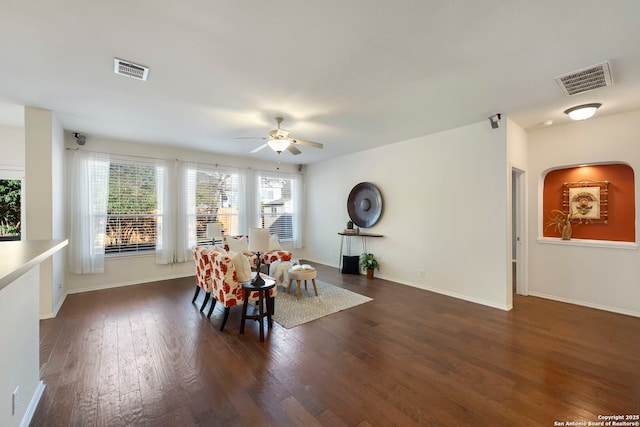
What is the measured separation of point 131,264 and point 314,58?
5142 mm

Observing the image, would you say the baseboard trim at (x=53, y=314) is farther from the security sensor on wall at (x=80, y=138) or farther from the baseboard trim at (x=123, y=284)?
the security sensor on wall at (x=80, y=138)

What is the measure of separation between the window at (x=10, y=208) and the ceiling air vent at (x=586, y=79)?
7.94 meters

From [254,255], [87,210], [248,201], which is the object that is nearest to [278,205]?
[248,201]

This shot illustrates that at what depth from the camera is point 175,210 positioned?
18.0ft

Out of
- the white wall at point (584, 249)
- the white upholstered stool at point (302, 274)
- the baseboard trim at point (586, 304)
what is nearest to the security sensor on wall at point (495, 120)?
the white wall at point (584, 249)

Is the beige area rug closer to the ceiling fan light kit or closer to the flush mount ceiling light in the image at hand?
the ceiling fan light kit

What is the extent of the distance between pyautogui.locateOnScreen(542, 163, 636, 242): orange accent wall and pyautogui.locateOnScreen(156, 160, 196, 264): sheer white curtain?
22.4 feet

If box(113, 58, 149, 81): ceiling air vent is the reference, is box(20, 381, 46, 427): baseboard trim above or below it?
below

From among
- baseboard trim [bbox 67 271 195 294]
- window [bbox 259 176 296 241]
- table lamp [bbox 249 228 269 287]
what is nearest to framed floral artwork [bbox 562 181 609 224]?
table lamp [bbox 249 228 269 287]

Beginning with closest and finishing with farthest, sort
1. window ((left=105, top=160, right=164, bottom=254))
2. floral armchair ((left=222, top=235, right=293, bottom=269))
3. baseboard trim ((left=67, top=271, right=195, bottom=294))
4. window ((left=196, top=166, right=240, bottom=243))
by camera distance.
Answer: baseboard trim ((left=67, top=271, right=195, bottom=294))
window ((left=105, top=160, right=164, bottom=254))
floral armchair ((left=222, top=235, right=293, bottom=269))
window ((left=196, top=166, right=240, bottom=243))

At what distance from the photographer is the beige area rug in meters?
3.50

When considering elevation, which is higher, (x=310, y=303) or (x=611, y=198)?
(x=611, y=198)

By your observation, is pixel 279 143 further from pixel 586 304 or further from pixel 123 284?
pixel 586 304

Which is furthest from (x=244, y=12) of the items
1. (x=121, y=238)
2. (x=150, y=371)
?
(x=121, y=238)
